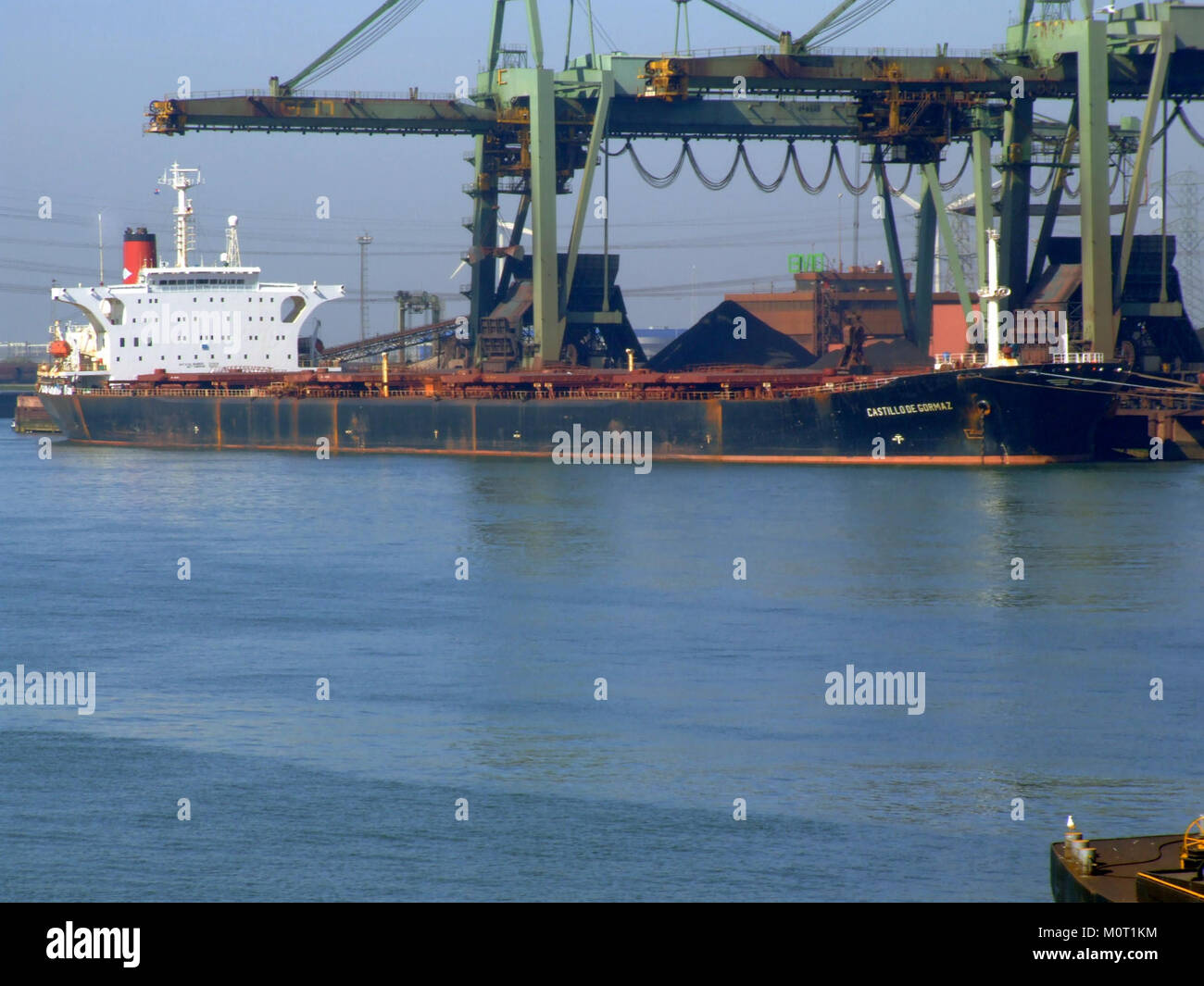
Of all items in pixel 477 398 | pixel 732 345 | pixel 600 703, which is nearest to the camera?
pixel 600 703

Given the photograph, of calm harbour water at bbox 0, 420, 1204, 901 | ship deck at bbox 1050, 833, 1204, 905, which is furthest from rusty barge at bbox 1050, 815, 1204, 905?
calm harbour water at bbox 0, 420, 1204, 901

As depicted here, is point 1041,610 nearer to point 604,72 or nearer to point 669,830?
point 669,830

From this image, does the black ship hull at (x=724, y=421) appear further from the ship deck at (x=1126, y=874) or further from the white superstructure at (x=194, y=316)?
the ship deck at (x=1126, y=874)

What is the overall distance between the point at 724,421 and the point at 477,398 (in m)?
8.59

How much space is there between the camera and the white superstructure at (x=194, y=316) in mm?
54281

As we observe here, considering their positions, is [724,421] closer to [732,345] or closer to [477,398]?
[477,398]

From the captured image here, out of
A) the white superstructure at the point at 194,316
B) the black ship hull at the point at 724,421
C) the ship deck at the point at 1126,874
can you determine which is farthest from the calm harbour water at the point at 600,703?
the white superstructure at the point at 194,316

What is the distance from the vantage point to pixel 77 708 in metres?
15.9

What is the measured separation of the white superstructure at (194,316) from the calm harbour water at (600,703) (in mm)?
24324

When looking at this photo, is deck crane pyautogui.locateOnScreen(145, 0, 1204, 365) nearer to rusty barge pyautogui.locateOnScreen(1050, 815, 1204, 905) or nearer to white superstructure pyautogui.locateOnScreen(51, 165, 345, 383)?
white superstructure pyautogui.locateOnScreen(51, 165, 345, 383)

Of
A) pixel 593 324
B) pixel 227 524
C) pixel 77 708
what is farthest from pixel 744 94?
pixel 77 708

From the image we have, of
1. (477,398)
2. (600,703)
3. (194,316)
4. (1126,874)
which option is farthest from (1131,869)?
(194,316)

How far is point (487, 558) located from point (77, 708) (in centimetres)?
1063

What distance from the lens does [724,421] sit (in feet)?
134
